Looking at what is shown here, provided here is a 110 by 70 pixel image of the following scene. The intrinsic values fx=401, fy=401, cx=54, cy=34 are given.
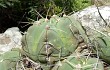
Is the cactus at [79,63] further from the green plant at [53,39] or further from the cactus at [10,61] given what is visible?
the cactus at [10,61]

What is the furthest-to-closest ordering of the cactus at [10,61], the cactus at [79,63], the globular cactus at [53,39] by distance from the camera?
1. the cactus at [10,61]
2. the globular cactus at [53,39]
3. the cactus at [79,63]

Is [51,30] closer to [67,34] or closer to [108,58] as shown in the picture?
[67,34]

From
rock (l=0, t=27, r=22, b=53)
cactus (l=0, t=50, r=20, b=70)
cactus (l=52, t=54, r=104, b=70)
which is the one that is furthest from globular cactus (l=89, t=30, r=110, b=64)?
rock (l=0, t=27, r=22, b=53)

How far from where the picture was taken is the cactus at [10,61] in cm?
214

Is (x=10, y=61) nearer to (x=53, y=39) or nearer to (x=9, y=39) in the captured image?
(x=53, y=39)

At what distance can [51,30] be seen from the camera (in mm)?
1943

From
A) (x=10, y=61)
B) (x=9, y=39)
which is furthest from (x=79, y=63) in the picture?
(x=9, y=39)

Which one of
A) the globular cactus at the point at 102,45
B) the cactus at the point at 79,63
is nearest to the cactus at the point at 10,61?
the cactus at the point at 79,63

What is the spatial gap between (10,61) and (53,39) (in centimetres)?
33

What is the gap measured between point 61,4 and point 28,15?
579mm

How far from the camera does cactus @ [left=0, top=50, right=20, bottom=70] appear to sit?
2.14 metres

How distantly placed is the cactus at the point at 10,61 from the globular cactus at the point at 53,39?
0.14m

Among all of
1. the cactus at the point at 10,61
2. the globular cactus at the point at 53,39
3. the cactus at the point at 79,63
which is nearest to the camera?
the cactus at the point at 79,63

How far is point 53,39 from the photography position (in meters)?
1.95
